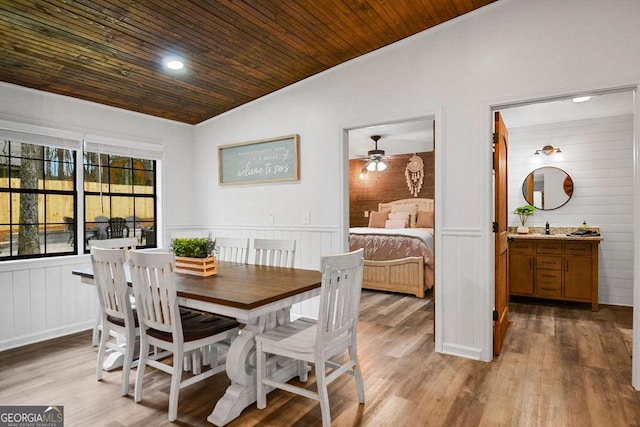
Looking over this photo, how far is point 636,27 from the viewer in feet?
8.21

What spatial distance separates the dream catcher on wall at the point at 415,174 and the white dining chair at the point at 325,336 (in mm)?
5615

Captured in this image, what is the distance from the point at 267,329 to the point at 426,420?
3.57ft

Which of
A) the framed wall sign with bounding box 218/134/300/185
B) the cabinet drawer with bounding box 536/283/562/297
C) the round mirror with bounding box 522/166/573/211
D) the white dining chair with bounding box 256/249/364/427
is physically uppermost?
the framed wall sign with bounding box 218/134/300/185

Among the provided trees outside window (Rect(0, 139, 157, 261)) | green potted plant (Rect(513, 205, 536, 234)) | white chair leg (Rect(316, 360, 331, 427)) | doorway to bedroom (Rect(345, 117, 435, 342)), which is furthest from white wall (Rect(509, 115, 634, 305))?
trees outside window (Rect(0, 139, 157, 261))

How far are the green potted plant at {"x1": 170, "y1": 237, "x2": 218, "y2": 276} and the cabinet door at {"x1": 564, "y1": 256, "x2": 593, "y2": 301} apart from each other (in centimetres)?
419

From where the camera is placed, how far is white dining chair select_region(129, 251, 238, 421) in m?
2.11

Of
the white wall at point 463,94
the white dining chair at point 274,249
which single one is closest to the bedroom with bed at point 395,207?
the white wall at point 463,94

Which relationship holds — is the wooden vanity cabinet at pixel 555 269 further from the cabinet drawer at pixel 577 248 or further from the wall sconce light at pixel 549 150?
the wall sconce light at pixel 549 150

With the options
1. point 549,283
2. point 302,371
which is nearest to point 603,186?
point 549,283

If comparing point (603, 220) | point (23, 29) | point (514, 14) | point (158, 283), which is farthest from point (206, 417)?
point (603, 220)

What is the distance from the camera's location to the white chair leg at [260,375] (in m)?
2.24

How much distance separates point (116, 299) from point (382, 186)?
6.21 meters

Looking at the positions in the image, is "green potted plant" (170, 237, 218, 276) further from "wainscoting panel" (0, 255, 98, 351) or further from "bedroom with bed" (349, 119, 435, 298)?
"bedroom with bed" (349, 119, 435, 298)

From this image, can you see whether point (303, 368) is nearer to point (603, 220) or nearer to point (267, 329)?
point (267, 329)
